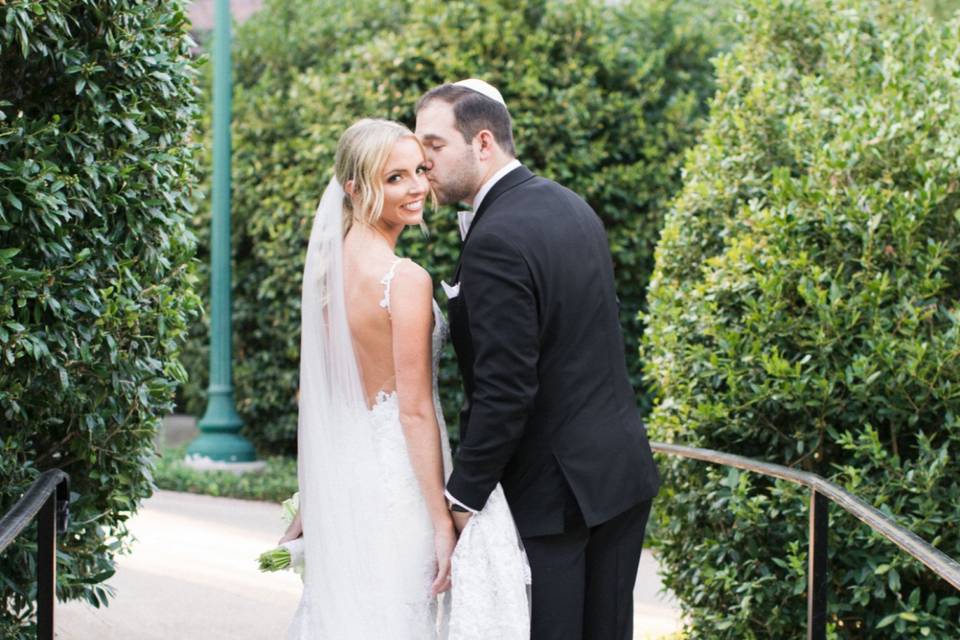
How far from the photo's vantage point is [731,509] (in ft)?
14.9

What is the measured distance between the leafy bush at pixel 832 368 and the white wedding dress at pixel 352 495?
157 cm

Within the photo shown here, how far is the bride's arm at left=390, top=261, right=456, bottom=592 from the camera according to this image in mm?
3246

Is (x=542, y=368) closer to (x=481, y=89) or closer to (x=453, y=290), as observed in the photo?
(x=453, y=290)

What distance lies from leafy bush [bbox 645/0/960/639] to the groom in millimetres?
1298

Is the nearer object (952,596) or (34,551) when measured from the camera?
(34,551)

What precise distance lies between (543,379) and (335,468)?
68 centimetres

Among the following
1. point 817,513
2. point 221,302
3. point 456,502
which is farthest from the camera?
point 221,302

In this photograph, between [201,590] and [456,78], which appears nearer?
[201,590]

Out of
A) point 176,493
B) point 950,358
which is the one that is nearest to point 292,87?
point 176,493

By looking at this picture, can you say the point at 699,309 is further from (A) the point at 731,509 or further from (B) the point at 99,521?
(B) the point at 99,521

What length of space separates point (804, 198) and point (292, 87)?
7.06 metres

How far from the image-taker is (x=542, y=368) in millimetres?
3186

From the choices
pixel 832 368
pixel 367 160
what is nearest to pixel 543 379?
pixel 367 160

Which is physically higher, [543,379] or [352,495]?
[543,379]
